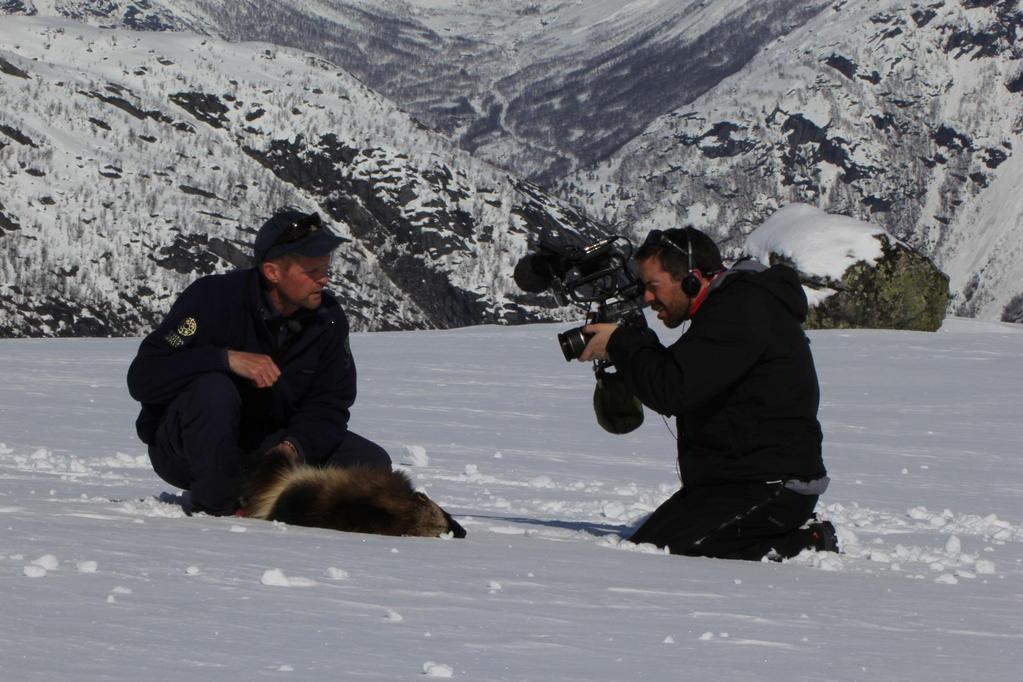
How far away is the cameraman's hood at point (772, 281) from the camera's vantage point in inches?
213

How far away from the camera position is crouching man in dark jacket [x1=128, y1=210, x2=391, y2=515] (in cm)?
562

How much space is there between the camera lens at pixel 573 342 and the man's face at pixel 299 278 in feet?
3.22

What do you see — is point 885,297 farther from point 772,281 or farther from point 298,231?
point 298,231

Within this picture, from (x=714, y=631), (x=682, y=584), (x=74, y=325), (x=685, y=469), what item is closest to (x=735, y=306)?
(x=685, y=469)

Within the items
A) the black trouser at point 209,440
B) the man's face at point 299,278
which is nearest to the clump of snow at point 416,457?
the black trouser at point 209,440

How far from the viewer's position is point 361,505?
17.6 feet

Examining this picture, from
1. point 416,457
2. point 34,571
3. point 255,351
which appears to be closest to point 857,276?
point 416,457

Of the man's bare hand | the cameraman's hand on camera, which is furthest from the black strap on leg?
the man's bare hand

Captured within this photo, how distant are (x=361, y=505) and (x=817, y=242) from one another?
26.4 metres

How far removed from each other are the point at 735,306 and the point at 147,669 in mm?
3200

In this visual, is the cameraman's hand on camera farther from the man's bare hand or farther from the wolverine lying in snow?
the man's bare hand

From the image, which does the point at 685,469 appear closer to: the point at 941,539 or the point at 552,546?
the point at 552,546

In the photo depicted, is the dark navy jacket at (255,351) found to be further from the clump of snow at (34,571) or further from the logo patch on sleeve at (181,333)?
the clump of snow at (34,571)

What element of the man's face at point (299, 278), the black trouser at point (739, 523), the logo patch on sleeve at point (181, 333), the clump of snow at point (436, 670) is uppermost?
the man's face at point (299, 278)
